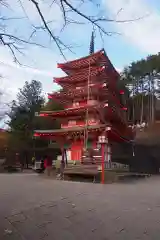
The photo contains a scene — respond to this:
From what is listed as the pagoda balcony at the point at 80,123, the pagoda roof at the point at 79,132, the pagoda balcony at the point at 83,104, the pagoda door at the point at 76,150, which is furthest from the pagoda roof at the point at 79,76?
the pagoda door at the point at 76,150

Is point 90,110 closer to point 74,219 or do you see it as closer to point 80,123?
point 80,123

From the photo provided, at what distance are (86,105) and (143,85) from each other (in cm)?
1469

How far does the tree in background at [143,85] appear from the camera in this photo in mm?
29094

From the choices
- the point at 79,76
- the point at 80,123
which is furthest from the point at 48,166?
the point at 79,76

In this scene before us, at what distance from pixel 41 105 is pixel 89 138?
58.1 ft

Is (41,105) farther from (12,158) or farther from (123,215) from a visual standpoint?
(123,215)

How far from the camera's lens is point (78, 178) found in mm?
15102

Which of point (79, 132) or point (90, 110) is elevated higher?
point (90, 110)

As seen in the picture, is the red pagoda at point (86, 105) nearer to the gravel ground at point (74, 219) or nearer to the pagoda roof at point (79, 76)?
the pagoda roof at point (79, 76)

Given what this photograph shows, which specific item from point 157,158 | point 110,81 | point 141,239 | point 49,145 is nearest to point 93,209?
point 141,239

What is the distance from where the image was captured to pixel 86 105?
18594 millimetres

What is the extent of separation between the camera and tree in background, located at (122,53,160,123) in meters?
29.1

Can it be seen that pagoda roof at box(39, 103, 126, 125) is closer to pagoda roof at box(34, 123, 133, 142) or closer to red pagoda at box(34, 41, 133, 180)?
red pagoda at box(34, 41, 133, 180)

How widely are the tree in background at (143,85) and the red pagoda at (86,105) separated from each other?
8.98 meters
